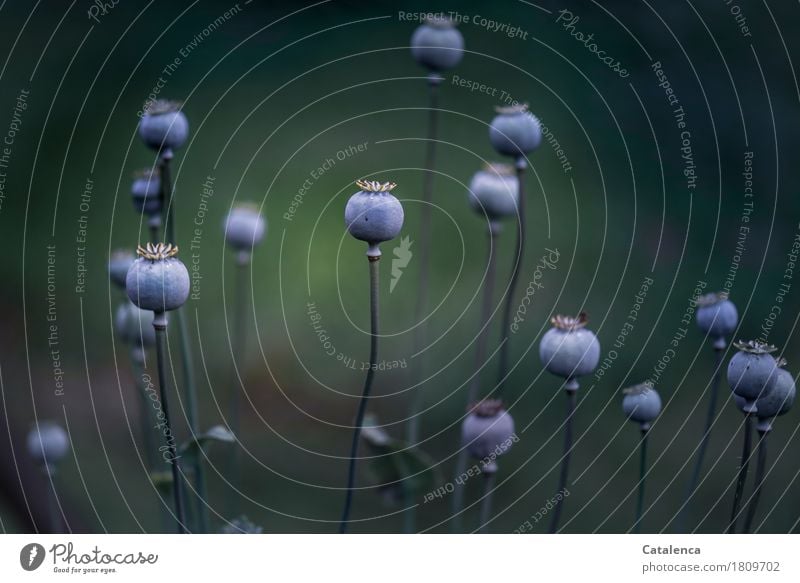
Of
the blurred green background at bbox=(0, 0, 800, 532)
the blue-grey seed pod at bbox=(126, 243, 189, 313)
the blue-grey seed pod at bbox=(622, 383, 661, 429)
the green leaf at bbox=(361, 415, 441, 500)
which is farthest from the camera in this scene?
the blurred green background at bbox=(0, 0, 800, 532)

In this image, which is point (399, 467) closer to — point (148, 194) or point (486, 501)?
point (486, 501)

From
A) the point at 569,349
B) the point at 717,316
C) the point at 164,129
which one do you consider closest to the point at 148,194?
the point at 164,129

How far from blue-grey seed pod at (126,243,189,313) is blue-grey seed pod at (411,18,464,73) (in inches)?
11.3

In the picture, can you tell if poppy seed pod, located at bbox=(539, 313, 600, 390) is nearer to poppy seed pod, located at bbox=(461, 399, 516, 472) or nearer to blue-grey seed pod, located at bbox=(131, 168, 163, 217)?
poppy seed pod, located at bbox=(461, 399, 516, 472)

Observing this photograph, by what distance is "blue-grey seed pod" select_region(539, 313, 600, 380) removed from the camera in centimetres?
61

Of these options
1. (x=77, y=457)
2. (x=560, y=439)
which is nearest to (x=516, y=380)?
(x=560, y=439)

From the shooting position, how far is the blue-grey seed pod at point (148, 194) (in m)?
0.69

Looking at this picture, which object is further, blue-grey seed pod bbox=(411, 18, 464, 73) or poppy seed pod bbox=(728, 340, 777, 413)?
blue-grey seed pod bbox=(411, 18, 464, 73)

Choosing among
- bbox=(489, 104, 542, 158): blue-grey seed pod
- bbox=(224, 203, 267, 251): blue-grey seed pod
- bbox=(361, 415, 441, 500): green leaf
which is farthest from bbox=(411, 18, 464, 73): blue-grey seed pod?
bbox=(361, 415, 441, 500): green leaf

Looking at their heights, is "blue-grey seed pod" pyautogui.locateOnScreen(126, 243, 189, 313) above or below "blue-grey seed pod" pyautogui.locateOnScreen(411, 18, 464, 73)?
below

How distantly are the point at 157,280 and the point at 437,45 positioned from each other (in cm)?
31

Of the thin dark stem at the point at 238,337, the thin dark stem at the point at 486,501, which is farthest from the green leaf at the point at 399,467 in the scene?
the thin dark stem at the point at 238,337

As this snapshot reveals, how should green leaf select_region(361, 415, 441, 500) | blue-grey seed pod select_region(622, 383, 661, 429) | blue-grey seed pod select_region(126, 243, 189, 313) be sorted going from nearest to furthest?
1. blue-grey seed pod select_region(126, 243, 189, 313)
2. blue-grey seed pod select_region(622, 383, 661, 429)
3. green leaf select_region(361, 415, 441, 500)
